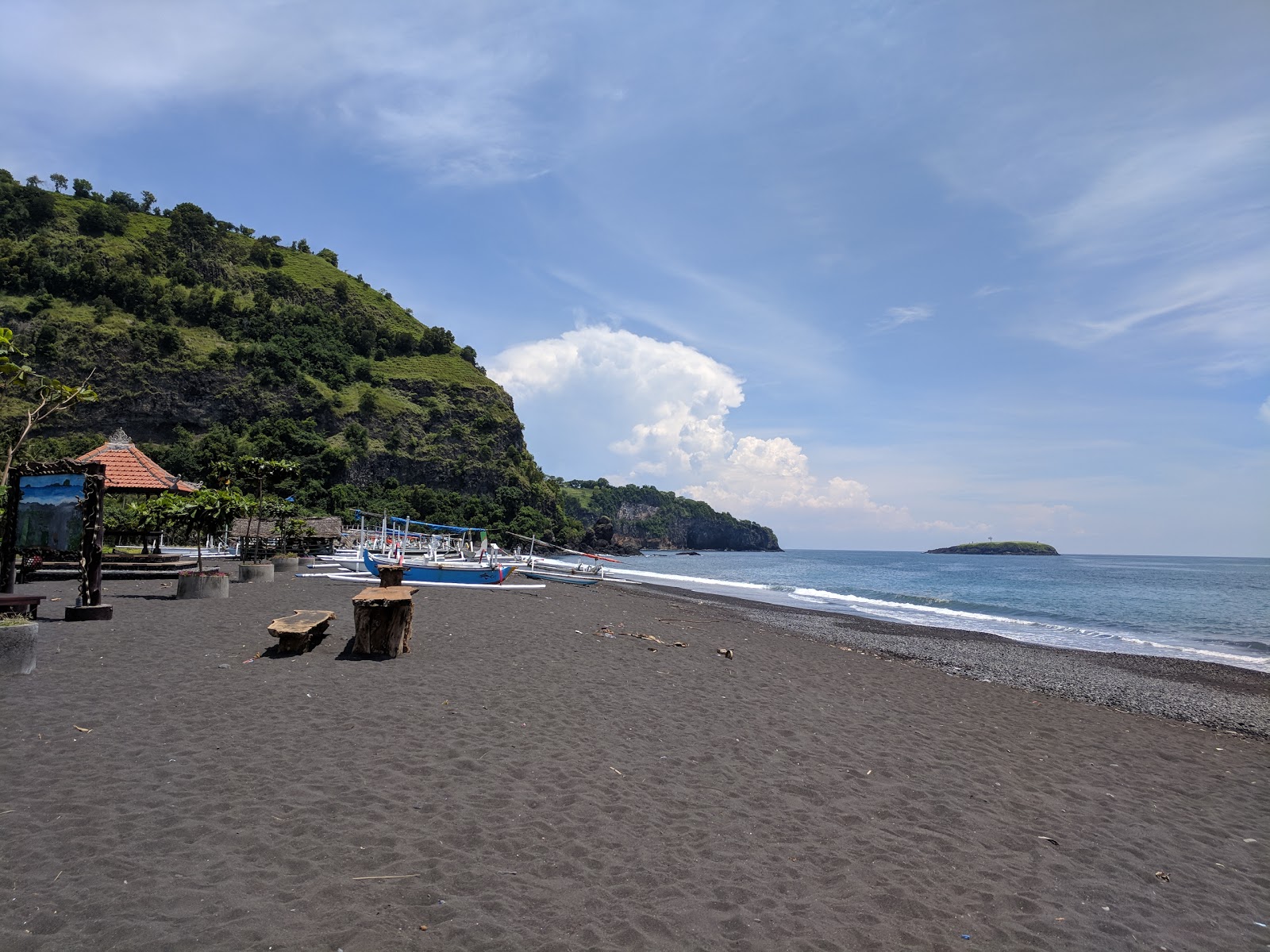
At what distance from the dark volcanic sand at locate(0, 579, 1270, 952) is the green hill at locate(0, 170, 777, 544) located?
68.5m

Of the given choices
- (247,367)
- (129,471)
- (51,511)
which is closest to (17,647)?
(51,511)

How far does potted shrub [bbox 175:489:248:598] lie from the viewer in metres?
15.5

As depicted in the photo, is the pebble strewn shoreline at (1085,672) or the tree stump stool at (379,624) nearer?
the tree stump stool at (379,624)

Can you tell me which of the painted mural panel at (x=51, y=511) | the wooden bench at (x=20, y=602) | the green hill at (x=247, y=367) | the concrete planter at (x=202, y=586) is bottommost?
the concrete planter at (x=202, y=586)

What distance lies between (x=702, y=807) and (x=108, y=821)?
13.5ft

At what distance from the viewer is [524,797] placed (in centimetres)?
521

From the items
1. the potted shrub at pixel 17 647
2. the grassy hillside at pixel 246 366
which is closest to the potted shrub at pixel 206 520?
the potted shrub at pixel 17 647

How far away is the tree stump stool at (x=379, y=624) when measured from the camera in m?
10.1

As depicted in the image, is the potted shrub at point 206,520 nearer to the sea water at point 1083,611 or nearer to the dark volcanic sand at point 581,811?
the dark volcanic sand at point 581,811

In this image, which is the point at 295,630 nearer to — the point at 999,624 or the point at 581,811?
the point at 581,811

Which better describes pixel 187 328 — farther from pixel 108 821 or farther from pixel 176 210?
pixel 108 821

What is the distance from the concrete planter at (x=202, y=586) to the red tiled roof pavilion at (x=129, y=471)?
7.23 meters

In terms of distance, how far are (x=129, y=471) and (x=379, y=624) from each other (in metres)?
17.1

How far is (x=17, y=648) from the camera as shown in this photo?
763 centimetres
